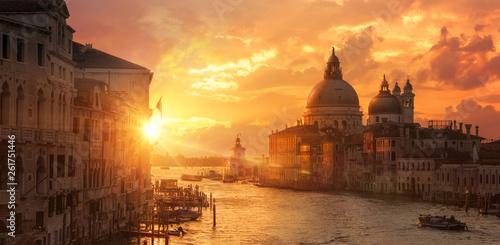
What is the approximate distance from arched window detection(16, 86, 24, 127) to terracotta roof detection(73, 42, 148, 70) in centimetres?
1992

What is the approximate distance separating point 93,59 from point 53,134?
20197 mm

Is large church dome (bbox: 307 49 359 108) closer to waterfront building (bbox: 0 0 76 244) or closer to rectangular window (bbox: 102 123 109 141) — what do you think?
rectangular window (bbox: 102 123 109 141)

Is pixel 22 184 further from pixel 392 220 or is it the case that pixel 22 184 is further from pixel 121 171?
pixel 392 220

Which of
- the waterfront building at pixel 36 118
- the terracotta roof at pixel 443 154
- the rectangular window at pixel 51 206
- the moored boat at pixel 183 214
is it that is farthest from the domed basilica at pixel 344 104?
the rectangular window at pixel 51 206

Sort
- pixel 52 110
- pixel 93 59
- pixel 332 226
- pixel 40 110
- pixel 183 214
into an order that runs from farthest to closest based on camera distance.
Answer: pixel 183 214 → pixel 332 226 → pixel 93 59 → pixel 52 110 → pixel 40 110

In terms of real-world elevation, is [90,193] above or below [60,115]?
below

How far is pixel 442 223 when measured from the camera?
52188 mm

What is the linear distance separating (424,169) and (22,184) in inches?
2763

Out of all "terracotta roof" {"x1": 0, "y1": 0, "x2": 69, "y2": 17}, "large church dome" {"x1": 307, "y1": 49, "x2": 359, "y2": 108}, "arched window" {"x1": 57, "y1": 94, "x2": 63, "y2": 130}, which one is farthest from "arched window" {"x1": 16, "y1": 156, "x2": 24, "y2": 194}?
"large church dome" {"x1": 307, "y1": 49, "x2": 359, "y2": 108}

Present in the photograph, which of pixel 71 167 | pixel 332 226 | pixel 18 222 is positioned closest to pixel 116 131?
pixel 71 167

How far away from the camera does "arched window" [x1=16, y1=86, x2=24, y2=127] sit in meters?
25.7

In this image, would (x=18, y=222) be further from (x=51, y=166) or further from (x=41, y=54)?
(x=41, y=54)

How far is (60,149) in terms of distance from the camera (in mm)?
28484

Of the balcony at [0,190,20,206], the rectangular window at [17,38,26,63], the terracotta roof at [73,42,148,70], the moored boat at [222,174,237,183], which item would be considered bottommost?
the moored boat at [222,174,237,183]
